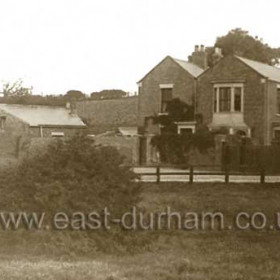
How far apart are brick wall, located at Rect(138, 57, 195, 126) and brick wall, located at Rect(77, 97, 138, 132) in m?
21.2

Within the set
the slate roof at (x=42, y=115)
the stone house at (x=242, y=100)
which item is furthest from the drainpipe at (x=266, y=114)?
the slate roof at (x=42, y=115)

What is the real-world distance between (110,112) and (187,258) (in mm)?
60212

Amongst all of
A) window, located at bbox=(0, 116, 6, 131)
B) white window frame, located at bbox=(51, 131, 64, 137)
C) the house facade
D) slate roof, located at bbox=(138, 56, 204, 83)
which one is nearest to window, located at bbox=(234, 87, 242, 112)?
Result: the house facade

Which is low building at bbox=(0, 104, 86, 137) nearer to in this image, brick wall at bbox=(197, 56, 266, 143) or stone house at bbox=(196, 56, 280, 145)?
brick wall at bbox=(197, 56, 266, 143)

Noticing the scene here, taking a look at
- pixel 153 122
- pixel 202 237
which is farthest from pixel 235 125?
pixel 202 237

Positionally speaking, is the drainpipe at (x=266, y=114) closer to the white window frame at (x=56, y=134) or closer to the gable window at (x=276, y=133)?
the gable window at (x=276, y=133)

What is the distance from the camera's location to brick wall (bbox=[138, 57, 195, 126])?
47031mm

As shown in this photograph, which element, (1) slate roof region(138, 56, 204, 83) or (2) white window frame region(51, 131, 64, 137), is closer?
(1) slate roof region(138, 56, 204, 83)

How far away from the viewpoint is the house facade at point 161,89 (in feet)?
154

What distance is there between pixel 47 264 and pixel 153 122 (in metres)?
36.2

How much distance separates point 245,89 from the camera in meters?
43.6

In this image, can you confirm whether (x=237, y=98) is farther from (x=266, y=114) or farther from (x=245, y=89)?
(x=266, y=114)

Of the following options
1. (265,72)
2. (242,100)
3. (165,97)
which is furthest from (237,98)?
(165,97)

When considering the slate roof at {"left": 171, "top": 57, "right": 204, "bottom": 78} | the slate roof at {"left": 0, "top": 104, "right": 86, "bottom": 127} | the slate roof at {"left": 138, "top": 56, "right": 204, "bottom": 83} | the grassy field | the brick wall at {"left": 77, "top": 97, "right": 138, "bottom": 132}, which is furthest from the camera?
the brick wall at {"left": 77, "top": 97, "right": 138, "bottom": 132}
